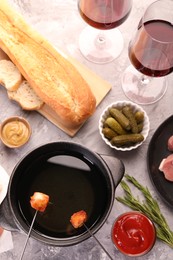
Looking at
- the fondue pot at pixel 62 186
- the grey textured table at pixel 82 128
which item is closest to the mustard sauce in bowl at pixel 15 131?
the grey textured table at pixel 82 128

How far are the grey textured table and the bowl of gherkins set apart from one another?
2.1 inches

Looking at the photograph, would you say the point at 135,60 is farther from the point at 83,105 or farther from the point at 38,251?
the point at 38,251

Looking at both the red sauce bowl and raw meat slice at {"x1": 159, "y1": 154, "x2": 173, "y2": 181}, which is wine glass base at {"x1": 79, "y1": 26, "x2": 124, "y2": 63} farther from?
the red sauce bowl

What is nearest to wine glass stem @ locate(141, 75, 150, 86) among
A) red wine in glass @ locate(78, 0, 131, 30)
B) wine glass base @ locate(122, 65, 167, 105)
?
wine glass base @ locate(122, 65, 167, 105)

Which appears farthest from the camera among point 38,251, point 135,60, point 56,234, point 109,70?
point 109,70

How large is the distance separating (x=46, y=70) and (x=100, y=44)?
0.24m

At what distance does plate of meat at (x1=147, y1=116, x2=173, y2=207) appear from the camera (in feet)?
5.11

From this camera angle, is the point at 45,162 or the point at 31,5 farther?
the point at 31,5

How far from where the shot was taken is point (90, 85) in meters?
1.65

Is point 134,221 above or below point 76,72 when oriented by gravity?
below

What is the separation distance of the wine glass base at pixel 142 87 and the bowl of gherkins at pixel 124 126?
8 centimetres

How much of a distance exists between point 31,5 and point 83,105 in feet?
1.34

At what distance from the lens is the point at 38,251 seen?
5.14 feet

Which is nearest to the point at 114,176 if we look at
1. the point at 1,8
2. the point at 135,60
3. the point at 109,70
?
the point at 135,60
